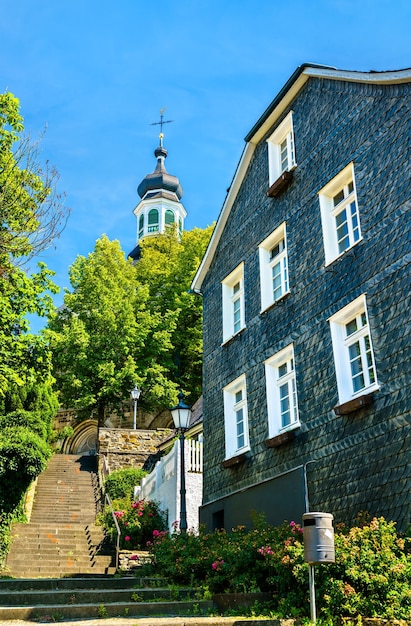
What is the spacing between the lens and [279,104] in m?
15.2

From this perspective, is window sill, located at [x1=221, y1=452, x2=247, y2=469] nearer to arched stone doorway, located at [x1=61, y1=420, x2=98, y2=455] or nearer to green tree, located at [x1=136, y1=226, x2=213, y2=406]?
green tree, located at [x1=136, y1=226, x2=213, y2=406]

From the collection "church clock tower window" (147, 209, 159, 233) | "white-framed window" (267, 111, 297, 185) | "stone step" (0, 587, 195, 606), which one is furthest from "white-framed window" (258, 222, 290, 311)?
"church clock tower window" (147, 209, 159, 233)

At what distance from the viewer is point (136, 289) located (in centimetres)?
3781

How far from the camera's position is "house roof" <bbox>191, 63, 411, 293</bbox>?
11.5m

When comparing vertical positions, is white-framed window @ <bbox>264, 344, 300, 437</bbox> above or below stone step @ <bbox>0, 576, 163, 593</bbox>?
above

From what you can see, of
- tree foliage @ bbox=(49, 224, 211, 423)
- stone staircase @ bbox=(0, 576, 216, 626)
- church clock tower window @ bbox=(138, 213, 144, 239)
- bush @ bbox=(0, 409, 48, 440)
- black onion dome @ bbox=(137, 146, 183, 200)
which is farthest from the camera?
black onion dome @ bbox=(137, 146, 183, 200)

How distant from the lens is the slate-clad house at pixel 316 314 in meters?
10.1

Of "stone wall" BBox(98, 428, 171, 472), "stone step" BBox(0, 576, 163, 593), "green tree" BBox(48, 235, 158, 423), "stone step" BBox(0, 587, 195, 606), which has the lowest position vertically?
"stone step" BBox(0, 587, 195, 606)

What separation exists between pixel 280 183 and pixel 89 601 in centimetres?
917

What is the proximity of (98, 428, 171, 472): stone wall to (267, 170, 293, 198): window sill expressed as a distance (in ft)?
51.6

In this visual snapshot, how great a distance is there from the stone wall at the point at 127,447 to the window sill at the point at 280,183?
15.7 m

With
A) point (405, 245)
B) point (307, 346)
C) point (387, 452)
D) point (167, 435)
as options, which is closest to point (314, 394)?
point (307, 346)

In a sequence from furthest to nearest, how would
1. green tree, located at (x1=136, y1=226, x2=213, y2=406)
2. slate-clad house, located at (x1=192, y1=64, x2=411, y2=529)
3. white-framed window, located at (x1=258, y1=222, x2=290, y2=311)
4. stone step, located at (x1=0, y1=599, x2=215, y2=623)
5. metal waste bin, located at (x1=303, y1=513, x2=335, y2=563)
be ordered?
green tree, located at (x1=136, y1=226, x2=213, y2=406)
white-framed window, located at (x1=258, y1=222, x2=290, y2=311)
slate-clad house, located at (x1=192, y1=64, x2=411, y2=529)
stone step, located at (x1=0, y1=599, x2=215, y2=623)
metal waste bin, located at (x1=303, y1=513, x2=335, y2=563)

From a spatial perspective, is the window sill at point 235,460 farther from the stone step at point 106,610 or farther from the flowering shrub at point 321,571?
the stone step at point 106,610
